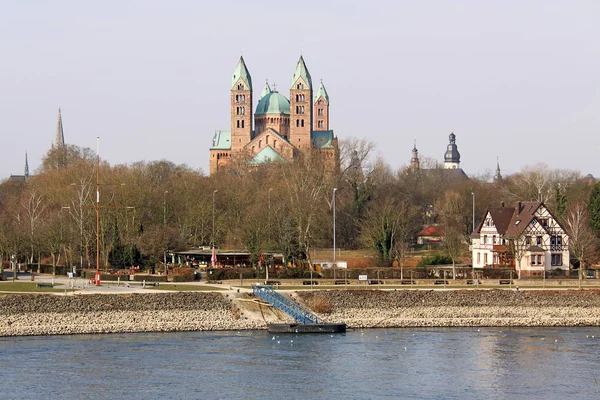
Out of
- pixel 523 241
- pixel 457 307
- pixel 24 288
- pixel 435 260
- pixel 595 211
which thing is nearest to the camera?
pixel 457 307

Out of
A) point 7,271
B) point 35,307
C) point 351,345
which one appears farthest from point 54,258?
point 351,345

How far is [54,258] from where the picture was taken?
298ft

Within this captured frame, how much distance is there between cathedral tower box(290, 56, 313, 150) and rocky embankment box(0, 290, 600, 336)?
115m

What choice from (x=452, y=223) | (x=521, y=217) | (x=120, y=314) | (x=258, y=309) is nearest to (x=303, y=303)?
(x=258, y=309)

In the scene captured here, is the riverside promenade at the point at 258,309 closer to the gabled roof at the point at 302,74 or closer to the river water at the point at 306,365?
the river water at the point at 306,365

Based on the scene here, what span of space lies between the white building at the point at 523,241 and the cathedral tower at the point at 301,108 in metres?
91.5

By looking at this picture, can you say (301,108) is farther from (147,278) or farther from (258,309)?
(258,309)

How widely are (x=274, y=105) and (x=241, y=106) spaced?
5.84 m

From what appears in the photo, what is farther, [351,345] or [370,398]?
[351,345]

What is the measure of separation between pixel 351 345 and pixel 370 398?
42.2ft

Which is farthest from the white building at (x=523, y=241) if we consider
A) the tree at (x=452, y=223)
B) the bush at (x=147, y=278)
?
the bush at (x=147, y=278)

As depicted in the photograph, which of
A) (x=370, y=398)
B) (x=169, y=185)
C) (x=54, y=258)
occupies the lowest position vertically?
(x=370, y=398)

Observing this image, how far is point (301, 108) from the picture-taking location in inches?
7318

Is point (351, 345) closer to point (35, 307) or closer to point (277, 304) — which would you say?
point (277, 304)
